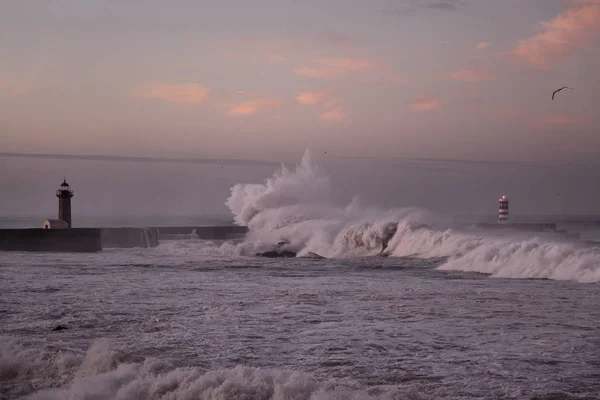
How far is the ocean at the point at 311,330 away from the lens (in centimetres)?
632

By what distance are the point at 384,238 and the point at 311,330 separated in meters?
19.5

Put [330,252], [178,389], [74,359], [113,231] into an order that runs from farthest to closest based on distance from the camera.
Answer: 1. [113,231]
2. [330,252]
3. [74,359]
4. [178,389]

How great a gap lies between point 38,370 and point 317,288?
7.63m

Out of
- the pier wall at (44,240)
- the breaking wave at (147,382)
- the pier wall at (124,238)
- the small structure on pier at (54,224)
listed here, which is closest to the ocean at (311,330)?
the breaking wave at (147,382)

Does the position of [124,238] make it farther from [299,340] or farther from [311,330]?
[299,340]

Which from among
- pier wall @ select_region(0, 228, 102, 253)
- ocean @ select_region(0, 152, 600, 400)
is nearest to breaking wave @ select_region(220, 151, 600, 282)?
ocean @ select_region(0, 152, 600, 400)

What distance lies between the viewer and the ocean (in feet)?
20.7

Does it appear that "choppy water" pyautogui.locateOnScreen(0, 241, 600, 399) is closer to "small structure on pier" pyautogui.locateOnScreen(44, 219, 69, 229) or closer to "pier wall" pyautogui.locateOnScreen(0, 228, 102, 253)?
"pier wall" pyautogui.locateOnScreen(0, 228, 102, 253)

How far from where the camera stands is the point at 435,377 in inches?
261

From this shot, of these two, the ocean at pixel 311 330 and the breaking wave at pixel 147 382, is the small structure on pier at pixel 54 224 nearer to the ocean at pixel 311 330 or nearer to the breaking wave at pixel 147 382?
the ocean at pixel 311 330

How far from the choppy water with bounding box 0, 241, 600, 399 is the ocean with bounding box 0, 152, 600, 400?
0.8 inches

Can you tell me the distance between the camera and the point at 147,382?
6.32 metres

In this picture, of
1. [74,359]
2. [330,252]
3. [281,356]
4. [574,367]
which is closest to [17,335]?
[74,359]

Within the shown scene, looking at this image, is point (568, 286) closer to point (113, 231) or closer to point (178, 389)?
point (178, 389)
